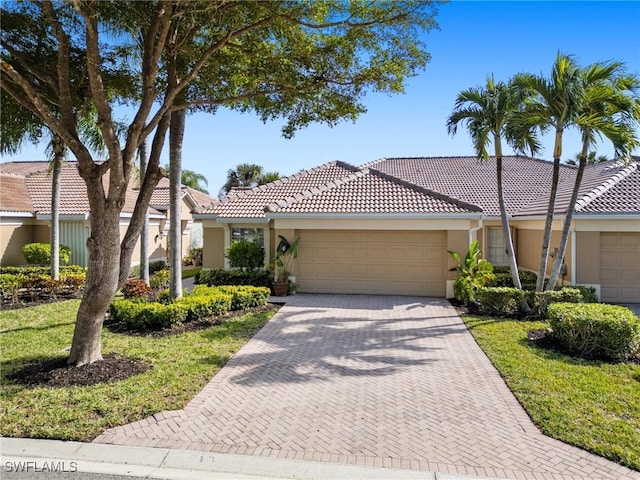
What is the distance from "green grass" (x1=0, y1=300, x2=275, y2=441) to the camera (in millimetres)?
5562

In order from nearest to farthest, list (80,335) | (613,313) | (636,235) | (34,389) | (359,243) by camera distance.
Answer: (34,389) → (80,335) → (613,313) → (636,235) → (359,243)

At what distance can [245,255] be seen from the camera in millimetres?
16891

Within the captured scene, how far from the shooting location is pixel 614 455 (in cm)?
482

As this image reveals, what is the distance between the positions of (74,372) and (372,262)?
433 inches

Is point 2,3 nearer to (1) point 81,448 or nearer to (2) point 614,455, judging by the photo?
(1) point 81,448

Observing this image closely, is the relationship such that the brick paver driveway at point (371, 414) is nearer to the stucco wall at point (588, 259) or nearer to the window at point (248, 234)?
the stucco wall at point (588, 259)

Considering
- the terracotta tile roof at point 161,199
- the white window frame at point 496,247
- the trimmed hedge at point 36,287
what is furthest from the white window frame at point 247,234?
the white window frame at point 496,247

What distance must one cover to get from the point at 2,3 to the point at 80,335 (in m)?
6.85

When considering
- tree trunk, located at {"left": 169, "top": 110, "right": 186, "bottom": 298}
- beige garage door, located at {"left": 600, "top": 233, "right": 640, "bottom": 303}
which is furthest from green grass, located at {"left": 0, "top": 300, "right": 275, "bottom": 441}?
beige garage door, located at {"left": 600, "top": 233, "right": 640, "bottom": 303}

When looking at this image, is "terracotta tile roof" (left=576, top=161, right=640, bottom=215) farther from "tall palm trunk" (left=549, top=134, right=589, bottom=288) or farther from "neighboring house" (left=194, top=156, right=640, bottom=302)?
"tall palm trunk" (left=549, top=134, right=589, bottom=288)

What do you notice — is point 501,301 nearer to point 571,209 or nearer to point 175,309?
point 571,209

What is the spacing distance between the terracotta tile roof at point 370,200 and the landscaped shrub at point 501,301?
3.63 meters

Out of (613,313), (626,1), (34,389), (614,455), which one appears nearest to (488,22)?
(626,1)

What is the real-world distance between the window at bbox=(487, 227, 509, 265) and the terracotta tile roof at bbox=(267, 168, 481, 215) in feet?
16.8
